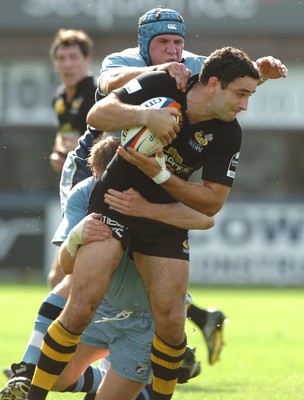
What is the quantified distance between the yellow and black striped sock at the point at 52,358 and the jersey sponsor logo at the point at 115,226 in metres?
0.54

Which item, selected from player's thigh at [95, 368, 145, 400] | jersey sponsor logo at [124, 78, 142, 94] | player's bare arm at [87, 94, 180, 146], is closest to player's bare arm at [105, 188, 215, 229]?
player's bare arm at [87, 94, 180, 146]

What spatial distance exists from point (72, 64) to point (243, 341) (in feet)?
10.8

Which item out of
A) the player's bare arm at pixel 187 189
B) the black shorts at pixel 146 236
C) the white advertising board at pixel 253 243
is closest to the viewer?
the player's bare arm at pixel 187 189

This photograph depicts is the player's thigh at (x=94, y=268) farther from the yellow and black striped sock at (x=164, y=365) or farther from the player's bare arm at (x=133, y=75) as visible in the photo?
the player's bare arm at (x=133, y=75)

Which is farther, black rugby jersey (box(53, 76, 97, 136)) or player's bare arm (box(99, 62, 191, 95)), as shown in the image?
black rugby jersey (box(53, 76, 97, 136))

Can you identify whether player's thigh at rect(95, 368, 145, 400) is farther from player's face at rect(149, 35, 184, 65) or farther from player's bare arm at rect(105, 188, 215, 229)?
player's face at rect(149, 35, 184, 65)

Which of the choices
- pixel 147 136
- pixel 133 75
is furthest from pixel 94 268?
pixel 133 75

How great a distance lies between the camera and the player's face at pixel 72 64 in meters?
9.41

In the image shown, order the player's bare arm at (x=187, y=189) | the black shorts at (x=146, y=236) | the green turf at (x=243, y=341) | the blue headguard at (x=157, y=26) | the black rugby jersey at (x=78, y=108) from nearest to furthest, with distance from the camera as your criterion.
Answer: the player's bare arm at (x=187, y=189) → the black shorts at (x=146, y=236) → the blue headguard at (x=157, y=26) → the green turf at (x=243, y=341) → the black rugby jersey at (x=78, y=108)

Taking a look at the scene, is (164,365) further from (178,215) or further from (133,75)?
(133,75)

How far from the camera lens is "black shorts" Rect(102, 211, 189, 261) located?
20.0 ft

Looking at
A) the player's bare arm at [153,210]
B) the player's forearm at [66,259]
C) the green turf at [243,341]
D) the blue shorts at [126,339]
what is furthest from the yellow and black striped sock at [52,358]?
the green turf at [243,341]

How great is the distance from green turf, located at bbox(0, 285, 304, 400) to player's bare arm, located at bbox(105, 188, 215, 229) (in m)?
1.48

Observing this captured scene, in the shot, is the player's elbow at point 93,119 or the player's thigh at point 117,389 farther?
the player's thigh at point 117,389
